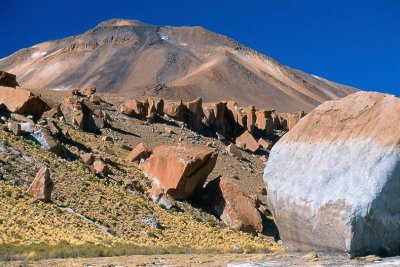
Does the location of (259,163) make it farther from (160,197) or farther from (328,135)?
(328,135)

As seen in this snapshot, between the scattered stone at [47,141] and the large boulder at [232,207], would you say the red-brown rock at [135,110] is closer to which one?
the scattered stone at [47,141]

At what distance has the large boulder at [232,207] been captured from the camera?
3391 centimetres

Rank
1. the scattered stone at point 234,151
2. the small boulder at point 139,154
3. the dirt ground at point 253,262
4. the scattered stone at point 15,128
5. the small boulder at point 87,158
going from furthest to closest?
the scattered stone at point 234,151, the small boulder at point 139,154, the small boulder at point 87,158, the scattered stone at point 15,128, the dirt ground at point 253,262

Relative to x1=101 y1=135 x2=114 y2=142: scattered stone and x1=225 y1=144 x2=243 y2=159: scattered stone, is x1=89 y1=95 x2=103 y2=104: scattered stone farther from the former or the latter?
x1=225 y1=144 x2=243 y2=159: scattered stone

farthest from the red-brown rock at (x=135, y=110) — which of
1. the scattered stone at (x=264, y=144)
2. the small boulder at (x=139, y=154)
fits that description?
the small boulder at (x=139, y=154)

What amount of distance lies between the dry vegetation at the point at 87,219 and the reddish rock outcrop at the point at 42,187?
0.44 m

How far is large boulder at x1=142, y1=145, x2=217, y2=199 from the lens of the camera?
34.6 metres

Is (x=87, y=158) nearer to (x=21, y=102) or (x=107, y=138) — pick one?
(x=21, y=102)

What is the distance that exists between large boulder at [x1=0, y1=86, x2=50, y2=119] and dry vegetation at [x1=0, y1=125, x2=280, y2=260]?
4.15m

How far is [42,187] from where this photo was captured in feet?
92.9

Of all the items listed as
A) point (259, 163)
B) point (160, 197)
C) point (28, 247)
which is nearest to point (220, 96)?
point (259, 163)

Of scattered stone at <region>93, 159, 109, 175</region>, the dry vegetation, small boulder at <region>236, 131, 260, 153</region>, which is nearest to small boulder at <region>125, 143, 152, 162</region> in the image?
the dry vegetation

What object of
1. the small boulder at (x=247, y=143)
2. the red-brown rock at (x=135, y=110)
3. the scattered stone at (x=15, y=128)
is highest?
the red-brown rock at (x=135, y=110)

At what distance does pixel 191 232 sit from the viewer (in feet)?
99.8
